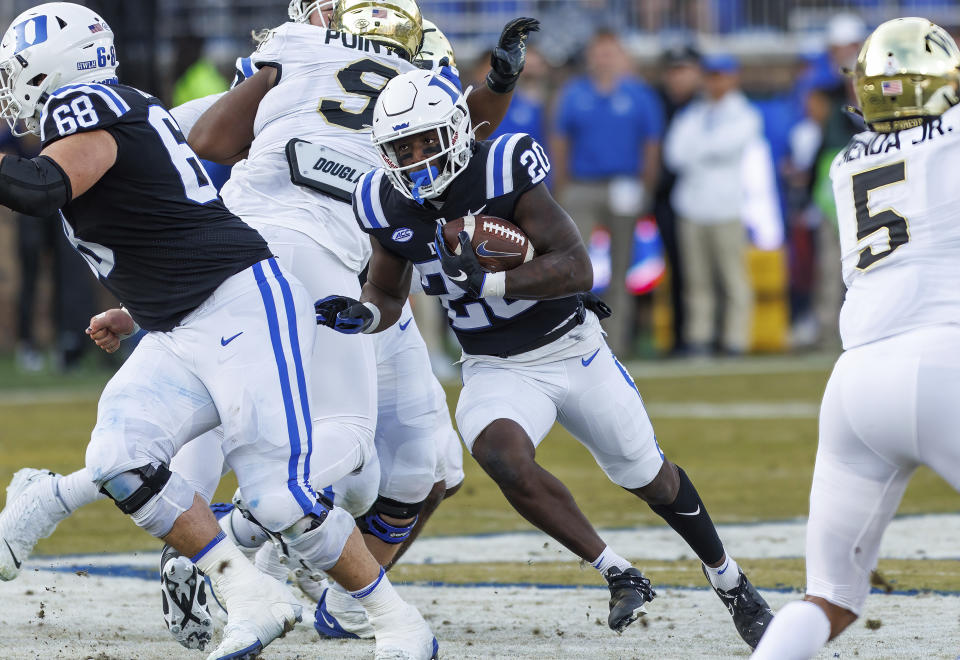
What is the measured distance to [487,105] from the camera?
5.78m

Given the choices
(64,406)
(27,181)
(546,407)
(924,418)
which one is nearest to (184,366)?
(27,181)

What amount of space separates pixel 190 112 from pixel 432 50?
94cm

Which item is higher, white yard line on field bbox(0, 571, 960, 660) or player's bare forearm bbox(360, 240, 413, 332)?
player's bare forearm bbox(360, 240, 413, 332)

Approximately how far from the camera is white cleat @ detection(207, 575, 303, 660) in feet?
14.3

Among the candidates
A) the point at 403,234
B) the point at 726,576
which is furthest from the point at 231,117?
the point at 726,576

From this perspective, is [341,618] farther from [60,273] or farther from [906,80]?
[60,273]

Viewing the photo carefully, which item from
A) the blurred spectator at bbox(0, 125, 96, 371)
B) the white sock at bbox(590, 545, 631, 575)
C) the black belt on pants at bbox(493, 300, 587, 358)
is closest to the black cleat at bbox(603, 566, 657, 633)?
the white sock at bbox(590, 545, 631, 575)

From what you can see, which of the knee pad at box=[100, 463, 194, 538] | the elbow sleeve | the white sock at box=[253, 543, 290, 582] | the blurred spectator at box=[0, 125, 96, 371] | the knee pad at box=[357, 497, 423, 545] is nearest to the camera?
the elbow sleeve

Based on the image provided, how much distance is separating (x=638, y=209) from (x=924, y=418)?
972cm

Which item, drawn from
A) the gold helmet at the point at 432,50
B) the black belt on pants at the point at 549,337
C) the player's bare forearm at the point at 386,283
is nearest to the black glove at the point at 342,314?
the player's bare forearm at the point at 386,283

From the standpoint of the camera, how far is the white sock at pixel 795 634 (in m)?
3.75

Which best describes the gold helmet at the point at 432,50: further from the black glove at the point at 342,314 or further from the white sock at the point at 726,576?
the white sock at the point at 726,576

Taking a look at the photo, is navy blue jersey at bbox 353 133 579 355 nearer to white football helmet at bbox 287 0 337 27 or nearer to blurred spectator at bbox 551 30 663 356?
white football helmet at bbox 287 0 337 27

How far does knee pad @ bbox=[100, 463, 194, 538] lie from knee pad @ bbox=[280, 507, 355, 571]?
0.31 metres
